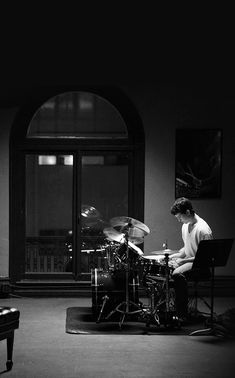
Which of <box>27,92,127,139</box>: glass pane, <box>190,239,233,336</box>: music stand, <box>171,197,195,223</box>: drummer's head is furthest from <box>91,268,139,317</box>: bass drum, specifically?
<box>27,92,127,139</box>: glass pane

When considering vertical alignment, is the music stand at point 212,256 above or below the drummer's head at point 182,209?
below

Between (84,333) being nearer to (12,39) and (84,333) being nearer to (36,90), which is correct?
(36,90)

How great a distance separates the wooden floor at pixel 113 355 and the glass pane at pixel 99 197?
201cm

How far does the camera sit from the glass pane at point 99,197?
28.6ft

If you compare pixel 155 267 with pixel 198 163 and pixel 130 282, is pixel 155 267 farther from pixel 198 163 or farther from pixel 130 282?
pixel 198 163

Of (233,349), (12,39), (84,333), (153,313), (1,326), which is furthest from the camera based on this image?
(12,39)

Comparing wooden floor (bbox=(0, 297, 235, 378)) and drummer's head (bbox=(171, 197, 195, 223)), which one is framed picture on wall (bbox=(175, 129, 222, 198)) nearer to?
drummer's head (bbox=(171, 197, 195, 223))

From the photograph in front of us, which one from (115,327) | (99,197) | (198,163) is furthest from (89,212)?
(115,327)

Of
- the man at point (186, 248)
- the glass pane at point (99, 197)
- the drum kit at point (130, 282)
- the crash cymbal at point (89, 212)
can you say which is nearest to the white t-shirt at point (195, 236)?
the man at point (186, 248)

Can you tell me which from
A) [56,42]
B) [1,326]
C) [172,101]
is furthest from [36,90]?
[1,326]

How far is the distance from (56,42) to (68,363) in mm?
4814

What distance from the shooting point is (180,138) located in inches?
338

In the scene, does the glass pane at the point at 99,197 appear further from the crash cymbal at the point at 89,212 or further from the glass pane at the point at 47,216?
the glass pane at the point at 47,216

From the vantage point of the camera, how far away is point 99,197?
8.78 metres
